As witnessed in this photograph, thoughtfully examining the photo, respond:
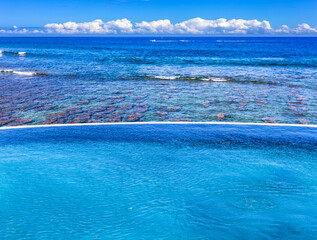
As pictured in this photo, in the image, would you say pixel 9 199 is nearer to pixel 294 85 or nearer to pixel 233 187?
pixel 233 187

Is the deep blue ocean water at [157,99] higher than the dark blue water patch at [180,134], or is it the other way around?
the deep blue ocean water at [157,99]

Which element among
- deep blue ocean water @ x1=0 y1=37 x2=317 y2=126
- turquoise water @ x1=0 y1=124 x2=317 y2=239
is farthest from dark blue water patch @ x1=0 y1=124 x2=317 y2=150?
deep blue ocean water @ x1=0 y1=37 x2=317 y2=126

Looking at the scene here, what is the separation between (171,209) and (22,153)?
4668 millimetres

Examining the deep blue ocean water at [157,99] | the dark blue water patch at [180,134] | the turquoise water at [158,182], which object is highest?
the deep blue ocean water at [157,99]

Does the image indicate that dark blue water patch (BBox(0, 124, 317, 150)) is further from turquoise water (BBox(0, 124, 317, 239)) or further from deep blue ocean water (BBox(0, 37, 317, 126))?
deep blue ocean water (BBox(0, 37, 317, 126))

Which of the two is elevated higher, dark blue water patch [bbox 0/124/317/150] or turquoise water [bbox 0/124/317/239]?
dark blue water patch [bbox 0/124/317/150]

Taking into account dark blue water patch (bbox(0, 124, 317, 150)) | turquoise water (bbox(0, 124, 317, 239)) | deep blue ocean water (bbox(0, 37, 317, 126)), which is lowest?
turquoise water (bbox(0, 124, 317, 239))

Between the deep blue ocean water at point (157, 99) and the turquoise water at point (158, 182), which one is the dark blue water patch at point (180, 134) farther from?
the deep blue ocean water at point (157, 99)

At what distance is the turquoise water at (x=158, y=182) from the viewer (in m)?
5.23

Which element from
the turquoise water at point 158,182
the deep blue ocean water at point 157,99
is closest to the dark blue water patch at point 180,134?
the turquoise water at point 158,182

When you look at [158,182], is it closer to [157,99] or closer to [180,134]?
[180,134]

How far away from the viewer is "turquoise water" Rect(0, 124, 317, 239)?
523cm

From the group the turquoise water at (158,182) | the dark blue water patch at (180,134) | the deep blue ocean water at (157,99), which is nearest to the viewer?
A: the turquoise water at (158,182)

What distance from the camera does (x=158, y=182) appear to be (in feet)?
22.1
